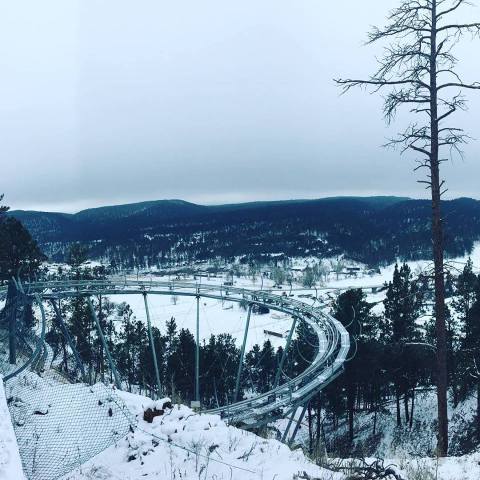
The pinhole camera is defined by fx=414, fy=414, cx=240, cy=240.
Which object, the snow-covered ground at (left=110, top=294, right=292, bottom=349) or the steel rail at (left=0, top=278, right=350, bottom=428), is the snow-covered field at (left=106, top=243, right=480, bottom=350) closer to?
the snow-covered ground at (left=110, top=294, right=292, bottom=349)

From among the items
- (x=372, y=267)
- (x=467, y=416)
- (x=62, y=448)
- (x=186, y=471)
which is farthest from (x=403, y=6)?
(x=372, y=267)

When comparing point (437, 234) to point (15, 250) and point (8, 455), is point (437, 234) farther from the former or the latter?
point (15, 250)

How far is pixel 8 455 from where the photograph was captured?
4.89 meters

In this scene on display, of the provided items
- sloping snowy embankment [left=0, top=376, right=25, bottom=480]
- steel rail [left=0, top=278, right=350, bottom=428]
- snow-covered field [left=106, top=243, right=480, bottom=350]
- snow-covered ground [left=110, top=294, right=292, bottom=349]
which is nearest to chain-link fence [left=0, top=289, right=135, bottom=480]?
sloping snowy embankment [left=0, top=376, right=25, bottom=480]

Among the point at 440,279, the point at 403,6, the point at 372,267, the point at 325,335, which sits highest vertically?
the point at 403,6

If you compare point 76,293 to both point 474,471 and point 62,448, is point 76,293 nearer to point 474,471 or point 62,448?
point 62,448

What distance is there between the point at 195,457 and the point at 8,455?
2.57 metres

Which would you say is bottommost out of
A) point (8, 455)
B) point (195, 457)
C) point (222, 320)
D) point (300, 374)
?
point (222, 320)

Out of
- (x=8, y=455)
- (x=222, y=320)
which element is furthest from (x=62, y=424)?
(x=222, y=320)

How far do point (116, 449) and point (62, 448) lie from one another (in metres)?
1.42

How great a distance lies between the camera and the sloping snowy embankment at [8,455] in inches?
179

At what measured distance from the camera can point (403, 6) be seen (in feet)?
30.7

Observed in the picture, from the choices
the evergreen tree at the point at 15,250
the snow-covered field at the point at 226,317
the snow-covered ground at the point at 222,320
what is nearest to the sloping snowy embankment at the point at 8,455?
the evergreen tree at the point at 15,250

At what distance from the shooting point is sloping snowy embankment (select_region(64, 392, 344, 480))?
19.4 feet
